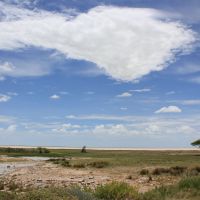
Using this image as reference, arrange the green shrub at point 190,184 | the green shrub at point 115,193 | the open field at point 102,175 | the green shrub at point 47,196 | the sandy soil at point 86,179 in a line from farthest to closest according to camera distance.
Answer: the sandy soil at point 86,179
the open field at point 102,175
the green shrub at point 190,184
the green shrub at point 115,193
the green shrub at point 47,196

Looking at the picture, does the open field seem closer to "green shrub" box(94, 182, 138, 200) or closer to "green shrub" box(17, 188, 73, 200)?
"green shrub" box(94, 182, 138, 200)

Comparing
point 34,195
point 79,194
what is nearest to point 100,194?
point 79,194

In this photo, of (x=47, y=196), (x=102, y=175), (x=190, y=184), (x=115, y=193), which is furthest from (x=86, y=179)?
(x=47, y=196)

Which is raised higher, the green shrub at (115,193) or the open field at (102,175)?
the open field at (102,175)

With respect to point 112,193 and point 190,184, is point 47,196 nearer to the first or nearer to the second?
point 112,193

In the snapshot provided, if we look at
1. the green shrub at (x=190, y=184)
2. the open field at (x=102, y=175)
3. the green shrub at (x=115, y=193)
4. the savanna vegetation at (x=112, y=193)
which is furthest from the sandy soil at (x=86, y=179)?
the green shrub at (x=115, y=193)

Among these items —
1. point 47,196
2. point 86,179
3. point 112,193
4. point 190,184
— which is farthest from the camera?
point 86,179

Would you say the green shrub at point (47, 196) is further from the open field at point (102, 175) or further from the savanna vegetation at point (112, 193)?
the open field at point (102, 175)

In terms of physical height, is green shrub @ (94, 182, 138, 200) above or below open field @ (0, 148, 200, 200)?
below

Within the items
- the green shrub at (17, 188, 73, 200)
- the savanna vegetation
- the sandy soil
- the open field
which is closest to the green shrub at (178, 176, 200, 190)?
the savanna vegetation

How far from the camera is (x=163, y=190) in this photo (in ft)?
79.6

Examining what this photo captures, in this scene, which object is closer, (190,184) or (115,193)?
(115,193)

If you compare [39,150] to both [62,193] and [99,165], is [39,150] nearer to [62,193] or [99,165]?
[99,165]

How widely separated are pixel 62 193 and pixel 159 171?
27.5 meters
